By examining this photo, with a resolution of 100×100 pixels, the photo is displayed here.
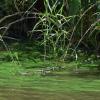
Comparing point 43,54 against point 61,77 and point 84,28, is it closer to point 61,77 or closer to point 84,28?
point 84,28

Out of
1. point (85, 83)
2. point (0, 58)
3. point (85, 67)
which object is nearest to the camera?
point (85, 83)

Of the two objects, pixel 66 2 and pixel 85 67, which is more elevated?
pixel 66 2

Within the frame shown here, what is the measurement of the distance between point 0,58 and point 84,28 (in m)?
0.91

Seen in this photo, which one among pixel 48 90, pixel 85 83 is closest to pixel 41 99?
pixel 48 90

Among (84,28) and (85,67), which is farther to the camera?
(84,28)

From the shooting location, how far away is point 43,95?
3.50 m

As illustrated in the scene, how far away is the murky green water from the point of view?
343 cm

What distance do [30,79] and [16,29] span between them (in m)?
1.79

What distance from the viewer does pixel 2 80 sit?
4004mm

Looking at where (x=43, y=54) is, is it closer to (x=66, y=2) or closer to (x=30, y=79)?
(x=66, y=2)

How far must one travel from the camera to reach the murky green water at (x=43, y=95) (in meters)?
3.43

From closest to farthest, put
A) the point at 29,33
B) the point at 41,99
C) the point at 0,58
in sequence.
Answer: the point at 41,99 < the point at 0,58 < the point at 29,33

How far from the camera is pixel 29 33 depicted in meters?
5.70

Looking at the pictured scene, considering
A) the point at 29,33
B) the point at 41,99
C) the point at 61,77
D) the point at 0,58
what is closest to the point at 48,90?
the point at 41,99
